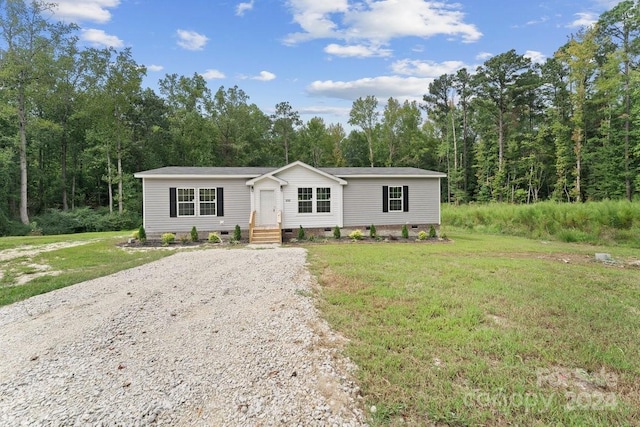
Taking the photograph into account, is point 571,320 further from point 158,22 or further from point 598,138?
point 598,138

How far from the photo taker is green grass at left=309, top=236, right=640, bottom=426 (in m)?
2.58

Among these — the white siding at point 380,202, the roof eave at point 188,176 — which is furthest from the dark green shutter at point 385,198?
the roof eave at point 188,176

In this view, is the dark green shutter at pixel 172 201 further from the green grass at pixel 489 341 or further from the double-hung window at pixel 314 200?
the green grass at pixel 489 341

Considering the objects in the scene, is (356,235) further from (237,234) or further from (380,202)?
(237,234)

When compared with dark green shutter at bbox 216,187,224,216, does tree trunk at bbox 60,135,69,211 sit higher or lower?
higher

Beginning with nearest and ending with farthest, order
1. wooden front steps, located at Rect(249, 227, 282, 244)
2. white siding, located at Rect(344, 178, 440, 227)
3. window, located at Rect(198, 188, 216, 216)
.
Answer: wooden front steps, located at Rect(249, 227, 282, 244) → window, located at Rect(198, 188, 216, 216) → white siding, located at Rect(344, 178, 440, 227)

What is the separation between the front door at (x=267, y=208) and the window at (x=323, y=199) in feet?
6.13

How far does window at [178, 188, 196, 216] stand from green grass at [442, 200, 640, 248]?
14.4m

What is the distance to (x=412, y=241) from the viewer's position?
13.8m

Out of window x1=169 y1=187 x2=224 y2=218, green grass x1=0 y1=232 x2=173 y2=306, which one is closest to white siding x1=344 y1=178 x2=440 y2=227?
window x1=169 y1=187 x2=224 y2=218

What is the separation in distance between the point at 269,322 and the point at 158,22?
13582mm

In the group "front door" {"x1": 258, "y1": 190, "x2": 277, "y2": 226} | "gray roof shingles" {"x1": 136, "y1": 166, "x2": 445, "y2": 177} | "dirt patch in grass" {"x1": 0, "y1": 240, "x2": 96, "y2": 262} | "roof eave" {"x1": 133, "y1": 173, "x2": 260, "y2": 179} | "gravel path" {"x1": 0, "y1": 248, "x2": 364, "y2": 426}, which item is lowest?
"gravel path" {"x1": 0, "y1": 248, "x2": 364, "y2": 426}

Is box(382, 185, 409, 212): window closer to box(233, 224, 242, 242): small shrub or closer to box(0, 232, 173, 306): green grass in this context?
box(233, 224, 242, 242): small shrub

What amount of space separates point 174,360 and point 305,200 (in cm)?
1121
